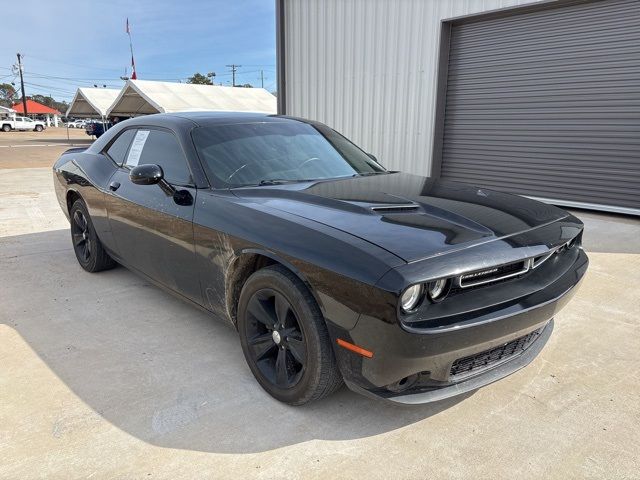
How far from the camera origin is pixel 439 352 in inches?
76.9

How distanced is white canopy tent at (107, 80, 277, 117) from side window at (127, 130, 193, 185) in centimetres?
1963

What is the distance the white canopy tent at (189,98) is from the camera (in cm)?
2339

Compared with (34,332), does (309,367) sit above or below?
above

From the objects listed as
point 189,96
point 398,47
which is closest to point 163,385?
point 398,47

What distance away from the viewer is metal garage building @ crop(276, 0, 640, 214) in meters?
7.04

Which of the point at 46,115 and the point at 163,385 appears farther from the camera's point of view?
the point at 46,115

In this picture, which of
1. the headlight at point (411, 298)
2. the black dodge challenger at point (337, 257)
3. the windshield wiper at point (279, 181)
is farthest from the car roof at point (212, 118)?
the headlight at point (411, 298)

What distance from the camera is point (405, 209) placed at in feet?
8.27

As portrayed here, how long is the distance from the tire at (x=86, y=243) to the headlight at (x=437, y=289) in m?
3.30

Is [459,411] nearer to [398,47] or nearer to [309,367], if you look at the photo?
[309,367]

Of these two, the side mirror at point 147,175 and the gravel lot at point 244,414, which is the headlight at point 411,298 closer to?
the gravel lot at point 244,414

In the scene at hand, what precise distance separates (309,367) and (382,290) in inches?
24.6

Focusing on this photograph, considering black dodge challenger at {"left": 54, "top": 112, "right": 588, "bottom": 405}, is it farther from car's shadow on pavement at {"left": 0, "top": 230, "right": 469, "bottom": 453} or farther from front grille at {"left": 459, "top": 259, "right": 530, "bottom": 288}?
car's shadow on pavement at {"left": 0, "top": 230, "right": 469, "bottom": 453}

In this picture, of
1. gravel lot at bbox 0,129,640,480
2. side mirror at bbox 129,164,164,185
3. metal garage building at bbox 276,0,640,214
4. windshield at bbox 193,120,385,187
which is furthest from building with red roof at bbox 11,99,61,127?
side mirror at bbox 129,164,164,185
